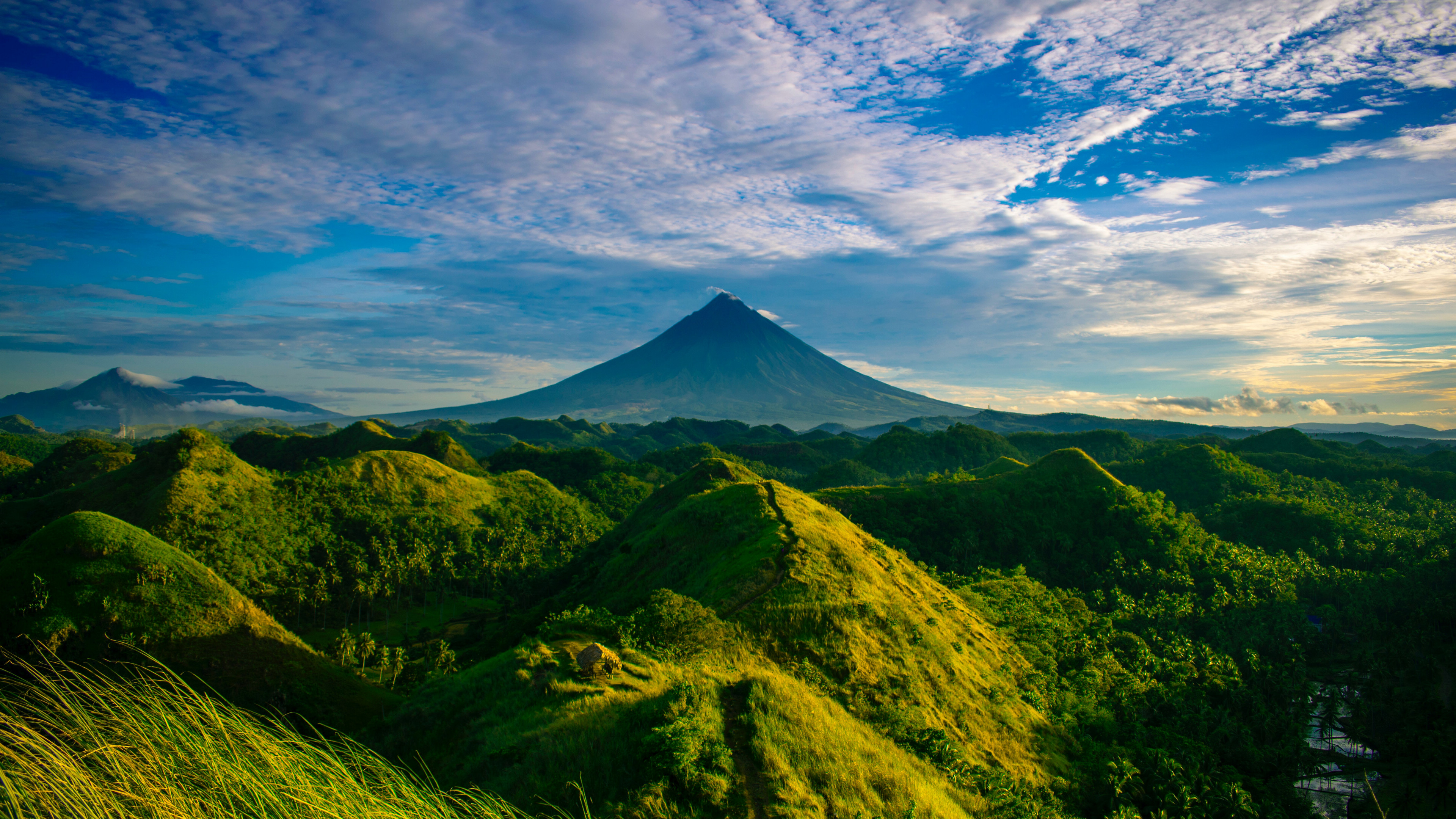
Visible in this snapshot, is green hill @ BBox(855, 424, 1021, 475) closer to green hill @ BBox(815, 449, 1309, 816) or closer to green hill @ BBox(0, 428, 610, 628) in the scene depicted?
green hill @ BBox(815, 449, 1309, 816)

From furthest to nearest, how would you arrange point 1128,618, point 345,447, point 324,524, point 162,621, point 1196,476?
point 1196,476
point 345,447
point 324,524
point 1128,618
point 162,621

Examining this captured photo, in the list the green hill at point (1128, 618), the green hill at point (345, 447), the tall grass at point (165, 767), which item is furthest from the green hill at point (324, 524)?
the tall grass at point (165, 767)

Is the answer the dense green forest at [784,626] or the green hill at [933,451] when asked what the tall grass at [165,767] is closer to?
→ the dense green forest at [784,626]

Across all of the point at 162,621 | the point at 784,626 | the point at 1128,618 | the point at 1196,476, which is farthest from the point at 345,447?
the point at 1196,476

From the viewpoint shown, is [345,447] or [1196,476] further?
[1196,476]

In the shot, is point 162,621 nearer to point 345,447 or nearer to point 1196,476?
point 345,447
